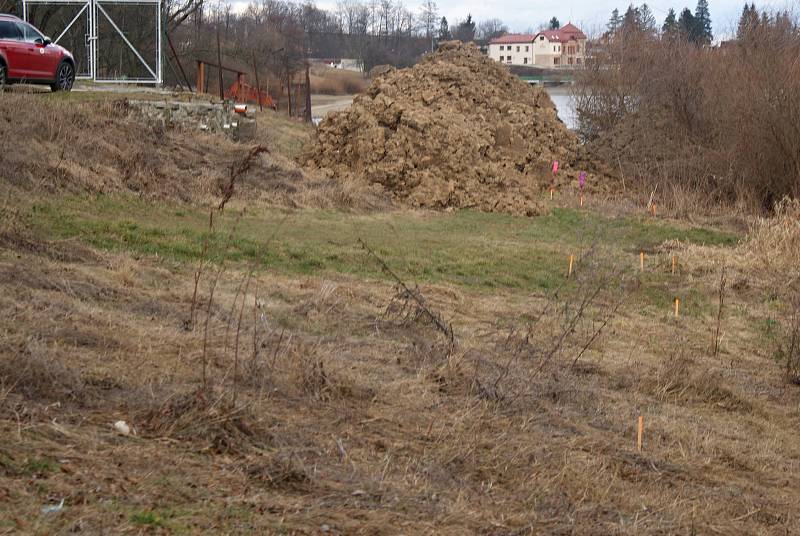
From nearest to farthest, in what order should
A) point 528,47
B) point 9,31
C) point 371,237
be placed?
point 371,237 → point 9,31 → point 528,47

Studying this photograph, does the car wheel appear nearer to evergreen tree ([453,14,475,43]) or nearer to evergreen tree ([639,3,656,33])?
evergreen tree ([639,3,656,33])

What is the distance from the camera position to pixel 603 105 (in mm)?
29125

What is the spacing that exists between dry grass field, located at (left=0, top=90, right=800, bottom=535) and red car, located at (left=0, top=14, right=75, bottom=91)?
19.2ft

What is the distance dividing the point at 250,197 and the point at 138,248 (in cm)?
612

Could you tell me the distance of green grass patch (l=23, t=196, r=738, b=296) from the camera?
13.2 m

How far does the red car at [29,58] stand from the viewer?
2006 centimetres

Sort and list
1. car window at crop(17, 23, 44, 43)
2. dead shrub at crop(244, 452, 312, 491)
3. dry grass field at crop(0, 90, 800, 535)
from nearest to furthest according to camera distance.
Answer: dry grass field at crop(0, 90, 800, 535) → dead shrub at crop(244, 452, 312, 491) → car window at crop(17, 23, 44, 43)

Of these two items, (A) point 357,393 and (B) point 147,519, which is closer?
(B) point 147,519

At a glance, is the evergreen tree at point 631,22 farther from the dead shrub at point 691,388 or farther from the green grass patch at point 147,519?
the green grass patch at point 147,519

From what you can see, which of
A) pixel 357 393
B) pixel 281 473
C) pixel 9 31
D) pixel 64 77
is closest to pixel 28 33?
pixel 9 31

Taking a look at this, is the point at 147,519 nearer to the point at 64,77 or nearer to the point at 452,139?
the point at 64,77

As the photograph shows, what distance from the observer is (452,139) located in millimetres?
23484

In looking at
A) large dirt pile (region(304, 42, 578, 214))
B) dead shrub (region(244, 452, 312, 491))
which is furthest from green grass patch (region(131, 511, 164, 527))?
large dirt pile (region(304, 42, 578, 214))

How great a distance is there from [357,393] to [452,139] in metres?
16.7
